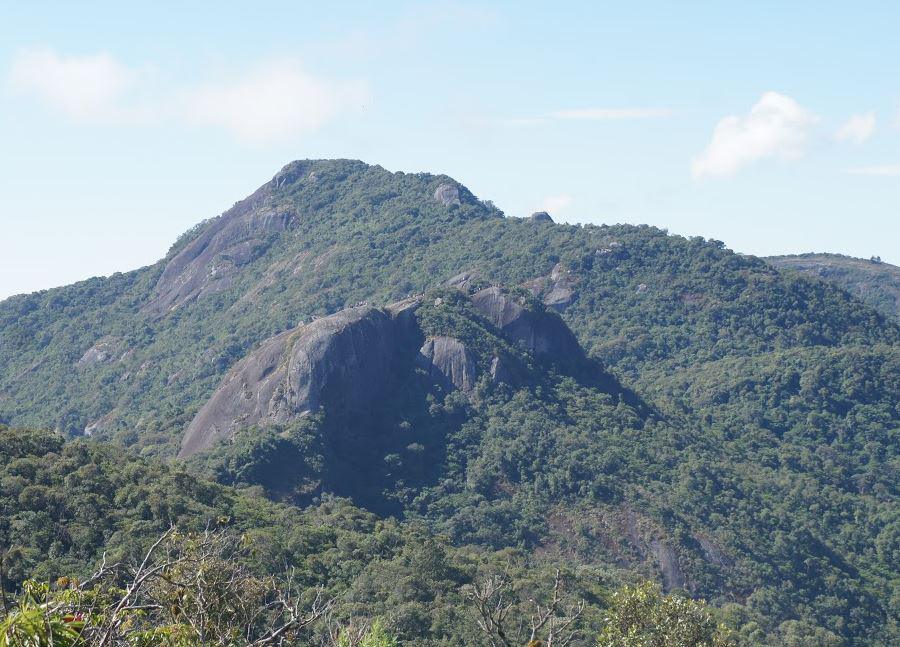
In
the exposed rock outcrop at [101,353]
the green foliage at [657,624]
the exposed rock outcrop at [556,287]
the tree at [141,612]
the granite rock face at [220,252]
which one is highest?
the granite rock face at [220,252]

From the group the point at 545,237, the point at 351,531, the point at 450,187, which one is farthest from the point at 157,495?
the point at 450,187

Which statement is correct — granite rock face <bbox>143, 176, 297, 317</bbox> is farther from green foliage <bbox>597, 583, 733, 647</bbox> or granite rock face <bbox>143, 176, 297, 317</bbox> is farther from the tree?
the tree

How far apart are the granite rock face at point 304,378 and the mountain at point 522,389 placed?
221 millimetres

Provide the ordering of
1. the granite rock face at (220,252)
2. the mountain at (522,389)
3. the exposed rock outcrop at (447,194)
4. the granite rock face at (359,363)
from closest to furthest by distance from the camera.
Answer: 1. the mountain at (522,389)
2. the granite rock face at (359,363)
3. the granite rock face at (220,252)
4. the exposed rock outcrop at (447,194)

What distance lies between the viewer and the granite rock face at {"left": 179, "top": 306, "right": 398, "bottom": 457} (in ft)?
256

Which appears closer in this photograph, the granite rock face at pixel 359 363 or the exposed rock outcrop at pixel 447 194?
the granite rock face at pixel 359 363

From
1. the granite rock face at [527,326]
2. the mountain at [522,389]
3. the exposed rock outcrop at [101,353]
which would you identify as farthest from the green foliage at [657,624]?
the exposed rock outcrop at [101,353]

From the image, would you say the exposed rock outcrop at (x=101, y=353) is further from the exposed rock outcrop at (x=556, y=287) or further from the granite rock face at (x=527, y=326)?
the granite rock face at (x=527, y=326)

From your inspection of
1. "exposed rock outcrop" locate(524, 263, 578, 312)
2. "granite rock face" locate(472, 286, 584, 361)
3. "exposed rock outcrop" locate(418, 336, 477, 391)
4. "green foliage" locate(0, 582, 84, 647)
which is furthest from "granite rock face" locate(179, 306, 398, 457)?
"green foliage" locate(0, 582, 84, 647)

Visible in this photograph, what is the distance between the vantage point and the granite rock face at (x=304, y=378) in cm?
7794

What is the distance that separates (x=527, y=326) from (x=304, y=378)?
78.5ft

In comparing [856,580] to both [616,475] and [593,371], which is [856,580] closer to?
[616,475]

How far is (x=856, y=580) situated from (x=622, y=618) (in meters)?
54.7

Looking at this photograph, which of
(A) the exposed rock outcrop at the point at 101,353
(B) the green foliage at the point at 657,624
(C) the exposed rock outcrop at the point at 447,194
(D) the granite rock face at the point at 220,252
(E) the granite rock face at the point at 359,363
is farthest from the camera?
(C) the exposed rock outcrop at the point at 447,194
